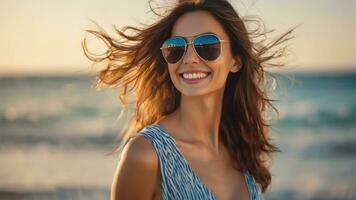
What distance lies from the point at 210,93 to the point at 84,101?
15058 millimetres

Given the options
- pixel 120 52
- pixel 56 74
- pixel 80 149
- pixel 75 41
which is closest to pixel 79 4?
pixel 75 41

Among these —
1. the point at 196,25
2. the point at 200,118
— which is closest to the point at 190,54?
the point at 196,25

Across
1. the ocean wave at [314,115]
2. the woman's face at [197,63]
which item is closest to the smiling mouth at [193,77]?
the woman's face at [197,63]

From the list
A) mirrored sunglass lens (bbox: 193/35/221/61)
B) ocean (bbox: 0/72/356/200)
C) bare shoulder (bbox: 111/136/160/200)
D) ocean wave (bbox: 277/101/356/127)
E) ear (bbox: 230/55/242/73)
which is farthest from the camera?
ocean wave (bbox: 277/101/356/127)

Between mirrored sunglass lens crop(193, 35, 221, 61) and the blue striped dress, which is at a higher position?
mirrored sunglass lens crop(193, 35, 221, 61)

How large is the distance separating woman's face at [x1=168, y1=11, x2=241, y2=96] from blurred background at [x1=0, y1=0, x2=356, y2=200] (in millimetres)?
3942

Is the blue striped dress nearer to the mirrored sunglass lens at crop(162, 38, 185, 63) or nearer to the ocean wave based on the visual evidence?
the mirrored sunglass lens at crop(162, 38, 185, 63)

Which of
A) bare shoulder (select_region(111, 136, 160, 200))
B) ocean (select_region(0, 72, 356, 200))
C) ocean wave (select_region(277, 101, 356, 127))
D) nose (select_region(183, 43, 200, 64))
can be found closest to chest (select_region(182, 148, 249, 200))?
bare shoulder (select_region(111, 136, 160, 200))

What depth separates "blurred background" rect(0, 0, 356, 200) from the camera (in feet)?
36.4

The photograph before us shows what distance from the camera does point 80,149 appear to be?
1366cm

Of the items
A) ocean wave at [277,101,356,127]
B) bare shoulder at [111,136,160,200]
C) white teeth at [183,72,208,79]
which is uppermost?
white teeth at [183,72,208,79]

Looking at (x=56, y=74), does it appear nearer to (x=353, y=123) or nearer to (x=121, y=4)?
(x=121, y=4)

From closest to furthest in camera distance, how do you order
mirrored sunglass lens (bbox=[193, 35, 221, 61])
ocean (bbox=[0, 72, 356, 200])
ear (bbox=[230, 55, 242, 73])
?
mirrored sunglass lens (bbox=[193, 35, 221, 61]) → ear (bbox=[230, 55, 242, 73]) → ocean (bbox=[0, 72, 356, 200])

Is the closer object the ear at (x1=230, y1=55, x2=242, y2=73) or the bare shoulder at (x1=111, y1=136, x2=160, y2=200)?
the bare shoulder at (x1=111, y1=136, x2=160, y2=200)
